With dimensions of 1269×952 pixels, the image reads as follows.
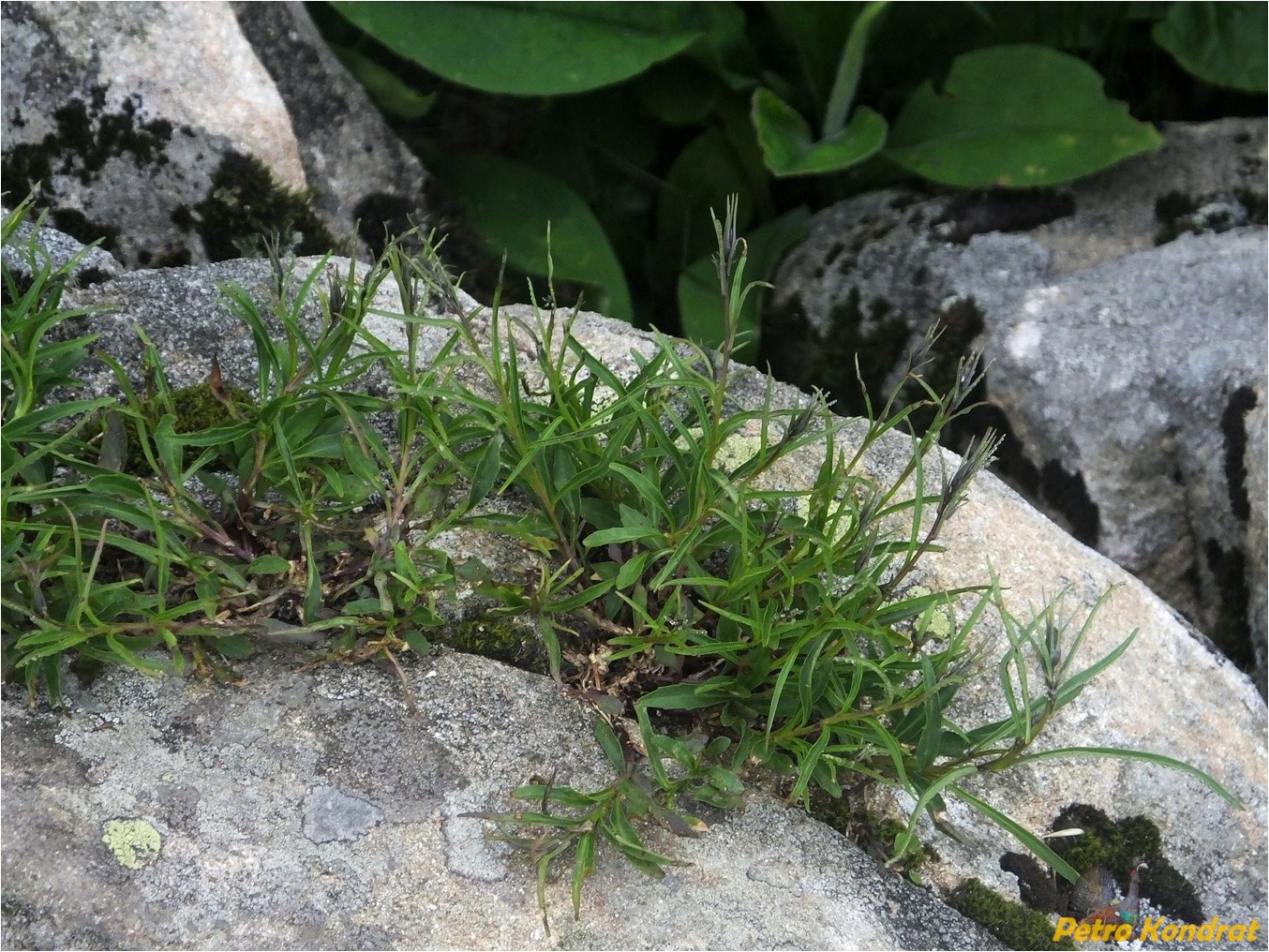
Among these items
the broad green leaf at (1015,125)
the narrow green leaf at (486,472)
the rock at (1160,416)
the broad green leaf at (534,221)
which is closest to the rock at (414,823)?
the narrow green leaf at (486,472)

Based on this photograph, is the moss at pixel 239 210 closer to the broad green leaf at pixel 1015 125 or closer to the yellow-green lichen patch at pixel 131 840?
the yellow-green lichen patch at pixel 131 840

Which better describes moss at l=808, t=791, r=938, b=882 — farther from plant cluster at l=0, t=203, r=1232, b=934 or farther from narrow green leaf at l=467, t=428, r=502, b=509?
narrow green leaf at l=467, t=428, r=502, b=509


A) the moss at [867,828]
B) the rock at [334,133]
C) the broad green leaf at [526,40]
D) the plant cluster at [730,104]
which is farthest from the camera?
the plant cluster at [730,104]

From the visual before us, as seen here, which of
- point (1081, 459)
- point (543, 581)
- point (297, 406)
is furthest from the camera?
point (1081, 459)

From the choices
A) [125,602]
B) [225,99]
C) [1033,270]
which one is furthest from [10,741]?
[1033,270]

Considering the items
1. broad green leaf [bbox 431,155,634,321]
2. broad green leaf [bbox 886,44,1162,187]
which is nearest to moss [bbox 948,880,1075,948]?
broad green leaf [bbox 431,155,634,321]

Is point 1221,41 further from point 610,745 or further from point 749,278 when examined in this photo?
point 610,745

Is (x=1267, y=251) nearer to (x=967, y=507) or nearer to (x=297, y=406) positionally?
(x=967, y=507)
